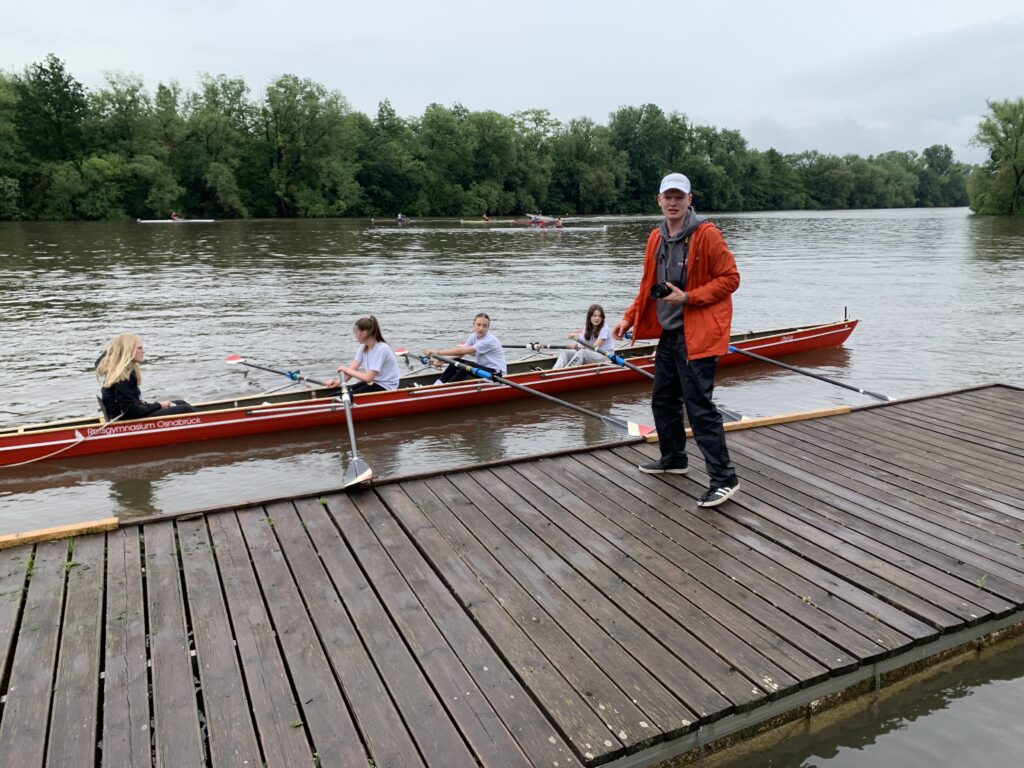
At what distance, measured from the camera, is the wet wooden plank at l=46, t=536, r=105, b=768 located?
10.2ft

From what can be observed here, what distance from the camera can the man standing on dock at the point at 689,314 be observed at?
16.4 feet

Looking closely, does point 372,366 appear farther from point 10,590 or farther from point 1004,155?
point 1004,155

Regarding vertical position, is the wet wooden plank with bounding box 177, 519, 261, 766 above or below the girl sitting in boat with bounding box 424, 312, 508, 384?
below

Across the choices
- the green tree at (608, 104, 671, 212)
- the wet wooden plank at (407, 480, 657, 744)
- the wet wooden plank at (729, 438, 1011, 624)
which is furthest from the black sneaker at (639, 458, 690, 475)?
the green tree at (608, 104, 671, 212)

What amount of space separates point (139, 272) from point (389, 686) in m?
28.2

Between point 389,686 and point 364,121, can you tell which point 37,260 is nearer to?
point 389,686

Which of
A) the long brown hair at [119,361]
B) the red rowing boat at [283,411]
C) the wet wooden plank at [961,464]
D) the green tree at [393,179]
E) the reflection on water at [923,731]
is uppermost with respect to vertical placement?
the green tree at [393,179]

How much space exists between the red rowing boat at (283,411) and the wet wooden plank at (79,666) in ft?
15.2

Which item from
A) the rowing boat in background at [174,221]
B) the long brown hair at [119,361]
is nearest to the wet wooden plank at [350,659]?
the long brown hair at [119,361]

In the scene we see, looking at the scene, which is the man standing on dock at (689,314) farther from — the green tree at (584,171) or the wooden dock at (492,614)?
the green tree at (584,171)

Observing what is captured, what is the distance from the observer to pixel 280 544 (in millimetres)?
4895

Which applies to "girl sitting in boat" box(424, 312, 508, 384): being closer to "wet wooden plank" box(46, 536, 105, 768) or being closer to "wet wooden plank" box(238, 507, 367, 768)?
"wet wooden plank" box(238, 507, 367, 768)

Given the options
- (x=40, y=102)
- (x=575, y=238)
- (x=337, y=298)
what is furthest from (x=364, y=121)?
(x=337, y=298)

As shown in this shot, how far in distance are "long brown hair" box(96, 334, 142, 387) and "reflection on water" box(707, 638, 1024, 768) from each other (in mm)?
7183
